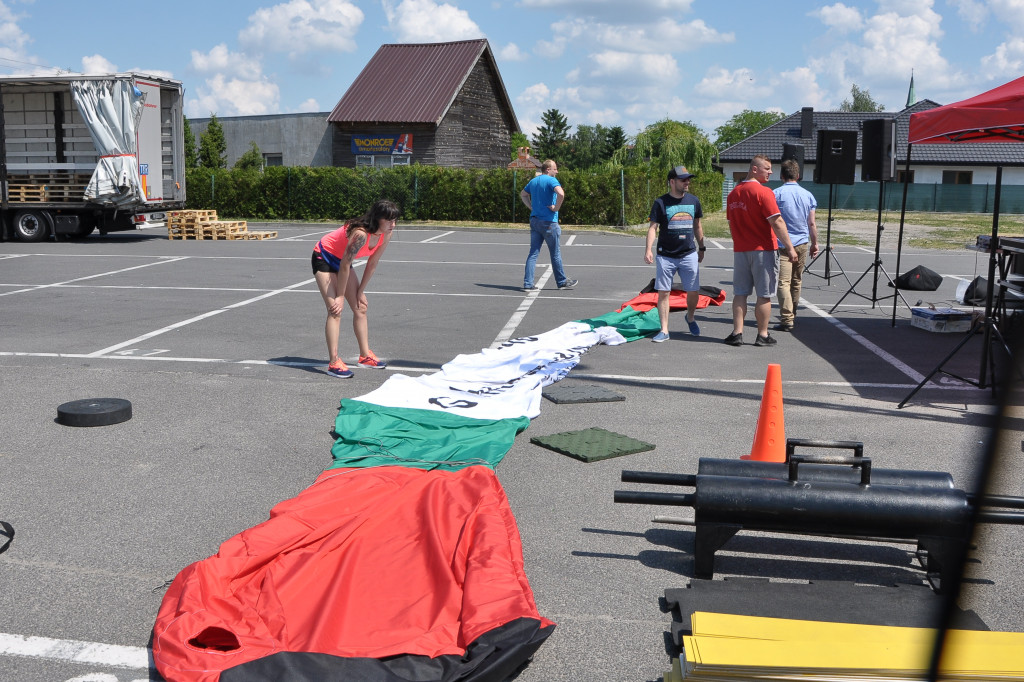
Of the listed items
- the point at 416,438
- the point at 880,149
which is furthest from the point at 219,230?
Answer: the point at 416,438

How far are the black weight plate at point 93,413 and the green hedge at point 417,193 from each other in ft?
78.7

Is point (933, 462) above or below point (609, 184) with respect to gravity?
below

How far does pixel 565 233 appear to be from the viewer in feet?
91.3

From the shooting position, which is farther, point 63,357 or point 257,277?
point 257,277

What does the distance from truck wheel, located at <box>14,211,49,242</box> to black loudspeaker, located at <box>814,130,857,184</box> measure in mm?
18499

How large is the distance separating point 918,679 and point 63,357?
8462 mm

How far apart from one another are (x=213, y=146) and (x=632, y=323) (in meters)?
34.6

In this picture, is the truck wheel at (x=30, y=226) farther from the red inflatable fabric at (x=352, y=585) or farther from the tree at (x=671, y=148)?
the tree at (x=671, y=148)

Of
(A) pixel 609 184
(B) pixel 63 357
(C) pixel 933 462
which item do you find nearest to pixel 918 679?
(C) pixel 933 462

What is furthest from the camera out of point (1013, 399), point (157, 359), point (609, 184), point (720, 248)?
point (609, 184)

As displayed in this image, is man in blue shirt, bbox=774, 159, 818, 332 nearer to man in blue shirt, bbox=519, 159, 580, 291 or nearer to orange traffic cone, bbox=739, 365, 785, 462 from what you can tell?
man in blue shirt, bbox=519, 159, 580, 291

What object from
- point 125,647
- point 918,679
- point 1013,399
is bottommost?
point 125,647

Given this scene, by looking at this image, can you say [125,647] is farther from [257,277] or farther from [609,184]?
[609,184]

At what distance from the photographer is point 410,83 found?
40.4m
